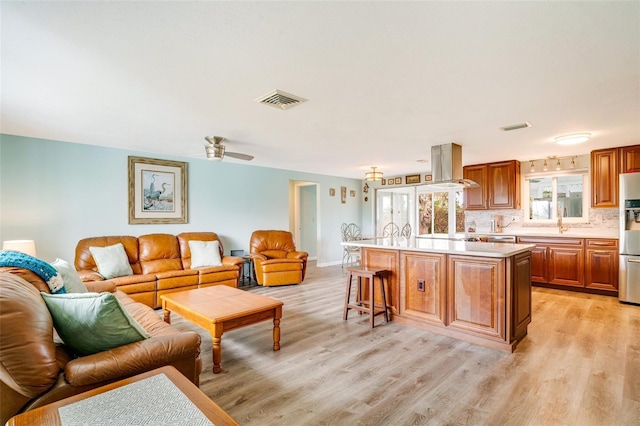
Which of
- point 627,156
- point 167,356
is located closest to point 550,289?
point 627,156

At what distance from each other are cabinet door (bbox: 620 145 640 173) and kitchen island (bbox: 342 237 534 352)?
2855mm

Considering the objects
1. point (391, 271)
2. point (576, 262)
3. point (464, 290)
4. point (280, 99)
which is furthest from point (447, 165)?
point (576, 262)

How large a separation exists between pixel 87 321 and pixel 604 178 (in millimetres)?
6583

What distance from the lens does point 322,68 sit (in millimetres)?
2176

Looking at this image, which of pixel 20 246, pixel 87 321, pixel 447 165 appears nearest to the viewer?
pixel 87 321

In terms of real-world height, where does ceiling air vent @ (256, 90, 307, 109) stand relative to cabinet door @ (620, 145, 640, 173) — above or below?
above

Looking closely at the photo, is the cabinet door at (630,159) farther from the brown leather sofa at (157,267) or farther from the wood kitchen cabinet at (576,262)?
the brown leather sofa at (157,267)

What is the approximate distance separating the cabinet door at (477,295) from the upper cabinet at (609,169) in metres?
3.40

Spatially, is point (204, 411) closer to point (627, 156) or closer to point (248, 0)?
point (248, 0)

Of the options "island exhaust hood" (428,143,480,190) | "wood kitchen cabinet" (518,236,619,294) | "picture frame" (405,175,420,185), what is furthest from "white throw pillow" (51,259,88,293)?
"picture frame" (405,175,420,185)

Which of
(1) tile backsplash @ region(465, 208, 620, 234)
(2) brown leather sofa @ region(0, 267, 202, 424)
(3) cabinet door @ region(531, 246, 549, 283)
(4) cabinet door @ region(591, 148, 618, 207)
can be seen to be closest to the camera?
(2) brown leather sofa @ region(0, 267, 202, 424)

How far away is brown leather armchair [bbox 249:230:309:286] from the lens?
553 centimetres

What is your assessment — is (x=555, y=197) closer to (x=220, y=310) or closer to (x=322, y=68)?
(x=322, y=68)

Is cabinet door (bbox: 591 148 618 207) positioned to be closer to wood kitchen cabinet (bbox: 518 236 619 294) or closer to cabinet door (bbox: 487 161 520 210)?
wood kitchen cabinet (bbox: 518 236 619 294)
